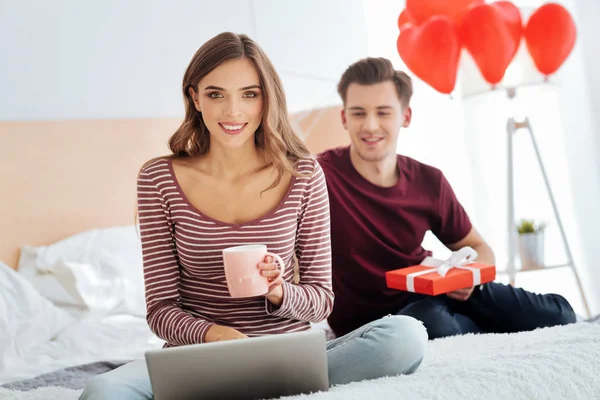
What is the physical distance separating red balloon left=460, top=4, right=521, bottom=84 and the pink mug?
4.76 feet

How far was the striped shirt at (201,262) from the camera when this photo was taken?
129cm

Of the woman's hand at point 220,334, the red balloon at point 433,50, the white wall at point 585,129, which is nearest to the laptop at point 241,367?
the woman's hand at point 220,334

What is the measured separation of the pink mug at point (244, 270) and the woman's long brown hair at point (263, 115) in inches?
11.9

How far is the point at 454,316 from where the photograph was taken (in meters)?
1.79

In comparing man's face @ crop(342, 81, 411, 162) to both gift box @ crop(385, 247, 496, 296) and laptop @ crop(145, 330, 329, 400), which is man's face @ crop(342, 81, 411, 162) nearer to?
gift box @ crop(385, 247, 496, 296)

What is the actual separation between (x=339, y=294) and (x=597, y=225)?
1.54 m

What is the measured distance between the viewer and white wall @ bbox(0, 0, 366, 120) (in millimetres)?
2332

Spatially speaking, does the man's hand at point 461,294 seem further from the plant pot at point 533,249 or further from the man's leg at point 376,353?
the plant pot at point 533,249

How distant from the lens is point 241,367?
37.0 inches

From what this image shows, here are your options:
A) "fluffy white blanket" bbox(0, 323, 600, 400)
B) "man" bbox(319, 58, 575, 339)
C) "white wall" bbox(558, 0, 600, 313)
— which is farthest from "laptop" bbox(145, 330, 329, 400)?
"white wall" bbox(558, 0, 600, 313)

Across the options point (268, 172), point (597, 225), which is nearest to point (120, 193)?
point (268, 172)

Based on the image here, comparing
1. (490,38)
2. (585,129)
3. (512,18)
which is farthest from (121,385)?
(585,129)

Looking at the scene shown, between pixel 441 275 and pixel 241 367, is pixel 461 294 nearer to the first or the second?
pixel 441 275

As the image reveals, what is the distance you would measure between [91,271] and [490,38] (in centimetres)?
154
